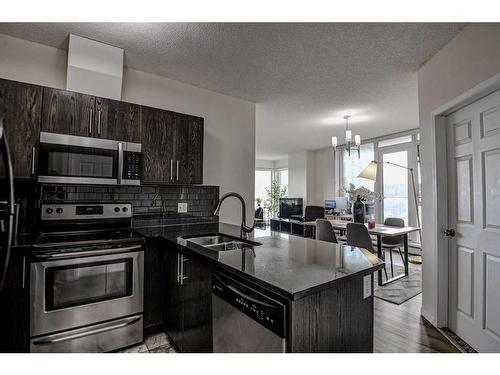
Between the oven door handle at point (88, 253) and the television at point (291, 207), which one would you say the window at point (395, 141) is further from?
the oven door handle at point (88, 253)

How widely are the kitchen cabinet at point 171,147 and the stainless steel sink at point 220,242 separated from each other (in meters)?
0.72

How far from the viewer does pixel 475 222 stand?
1976mm

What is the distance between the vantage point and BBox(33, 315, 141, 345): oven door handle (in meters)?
1.59

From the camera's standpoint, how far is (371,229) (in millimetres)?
3555

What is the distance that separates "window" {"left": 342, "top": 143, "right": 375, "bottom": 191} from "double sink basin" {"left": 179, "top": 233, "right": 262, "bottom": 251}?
4.93 meters

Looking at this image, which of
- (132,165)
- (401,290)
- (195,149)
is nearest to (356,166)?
(401,290)

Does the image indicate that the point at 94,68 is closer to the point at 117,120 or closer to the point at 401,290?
the point at 117,120

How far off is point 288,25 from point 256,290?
74.6 inches

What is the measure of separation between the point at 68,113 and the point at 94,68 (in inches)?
20.1

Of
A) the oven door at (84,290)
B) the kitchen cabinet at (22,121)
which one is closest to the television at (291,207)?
the oven door at (84,290)

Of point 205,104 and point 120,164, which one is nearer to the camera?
point 120,164

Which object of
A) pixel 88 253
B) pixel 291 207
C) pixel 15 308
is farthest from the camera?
pixel 291 207
